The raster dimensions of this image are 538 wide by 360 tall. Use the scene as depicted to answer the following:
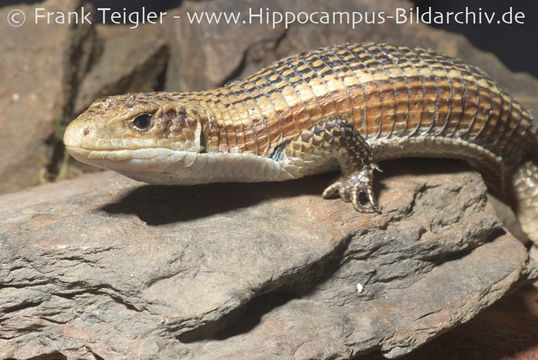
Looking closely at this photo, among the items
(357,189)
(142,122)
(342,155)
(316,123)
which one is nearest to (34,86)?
(142,122)

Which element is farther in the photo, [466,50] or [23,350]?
[466,50]

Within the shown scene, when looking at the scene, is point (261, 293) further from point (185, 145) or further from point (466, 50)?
point (466, 50)

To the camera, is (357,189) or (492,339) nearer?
(357,189)

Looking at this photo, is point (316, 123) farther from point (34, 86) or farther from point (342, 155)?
point (34, 86)

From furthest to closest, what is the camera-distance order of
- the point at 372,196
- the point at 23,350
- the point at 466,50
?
the point at 466,50 → the point at 372,196 → the point at 23,350

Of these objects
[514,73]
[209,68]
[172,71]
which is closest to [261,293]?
[209,68]

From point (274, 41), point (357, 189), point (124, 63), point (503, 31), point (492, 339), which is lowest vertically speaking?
point (492, 339)
